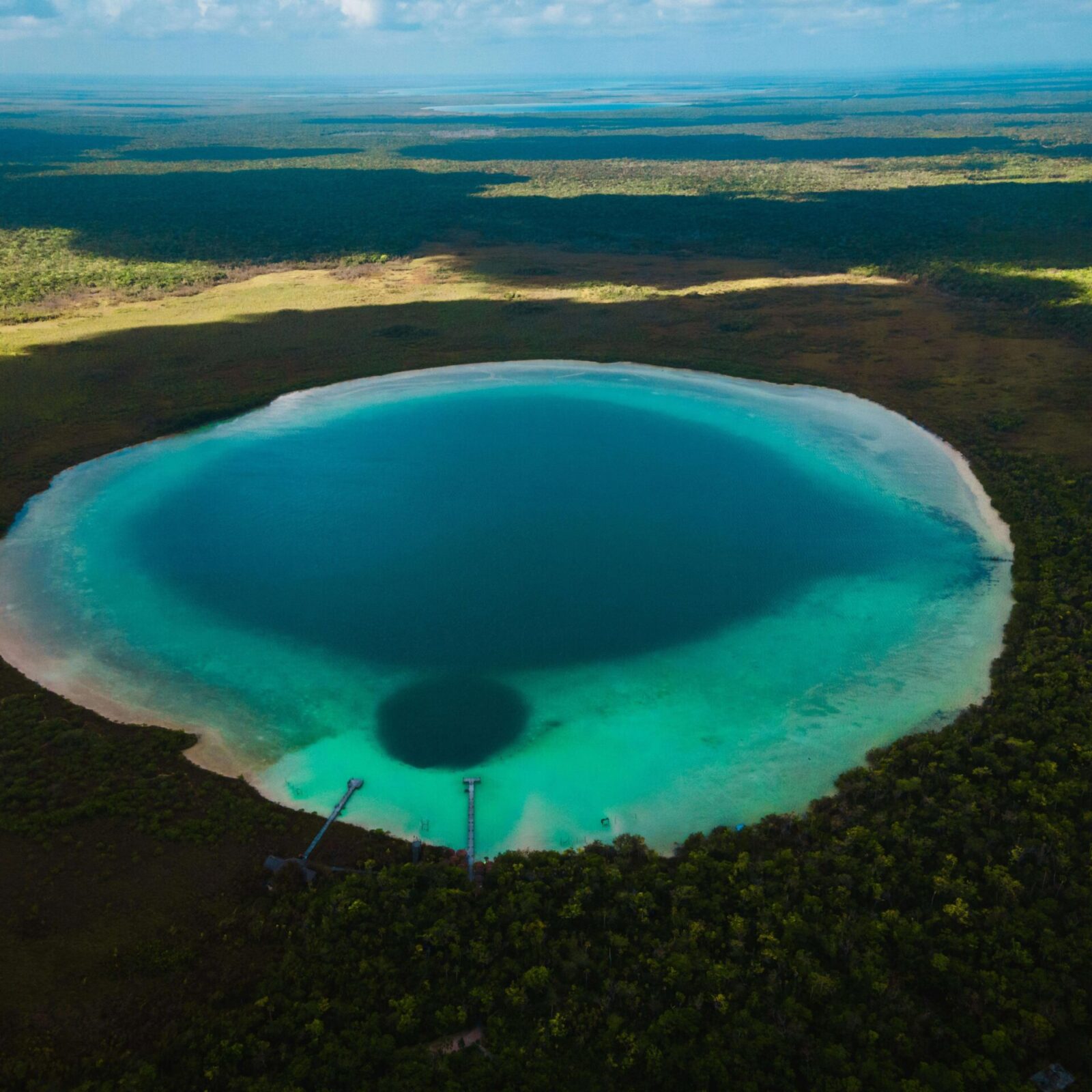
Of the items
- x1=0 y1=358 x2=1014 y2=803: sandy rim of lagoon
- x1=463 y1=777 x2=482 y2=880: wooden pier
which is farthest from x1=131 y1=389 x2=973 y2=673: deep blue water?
x1=463 y1=777 x2=482 y2=880: wooden pier

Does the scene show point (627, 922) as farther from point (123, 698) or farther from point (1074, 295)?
point (1074, 295)

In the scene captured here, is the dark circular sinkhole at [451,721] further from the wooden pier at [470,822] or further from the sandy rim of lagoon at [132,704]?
the sandy rim of lagoon at [132,704]

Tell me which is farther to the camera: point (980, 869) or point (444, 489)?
point (444, 489)

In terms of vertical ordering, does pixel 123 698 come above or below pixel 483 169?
below

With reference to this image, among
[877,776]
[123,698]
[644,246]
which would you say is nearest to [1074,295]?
[644,246]

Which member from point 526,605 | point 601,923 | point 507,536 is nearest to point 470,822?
point 601,923

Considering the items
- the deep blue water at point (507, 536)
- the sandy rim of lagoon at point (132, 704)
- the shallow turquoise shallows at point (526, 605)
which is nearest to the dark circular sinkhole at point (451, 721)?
the shallow turquoise shallows at point (526, 605)
